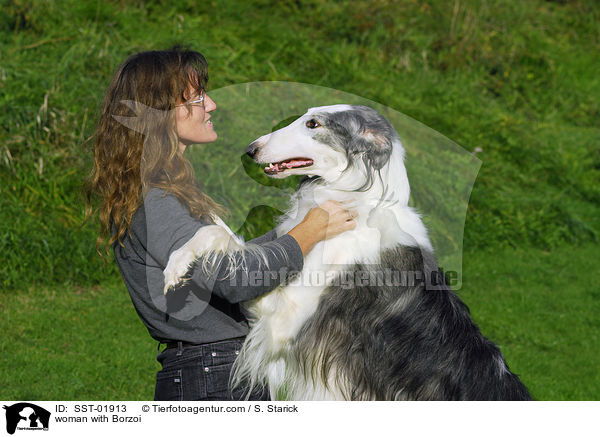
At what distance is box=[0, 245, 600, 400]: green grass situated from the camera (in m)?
4.54

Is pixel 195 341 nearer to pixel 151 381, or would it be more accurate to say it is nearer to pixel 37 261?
pixel 151 381

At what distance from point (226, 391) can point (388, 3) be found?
9.12 metres

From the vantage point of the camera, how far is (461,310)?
2959 mm

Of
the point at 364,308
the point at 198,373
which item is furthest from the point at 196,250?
the point at 364,308

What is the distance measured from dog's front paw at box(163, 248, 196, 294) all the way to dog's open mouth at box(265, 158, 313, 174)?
0.63m

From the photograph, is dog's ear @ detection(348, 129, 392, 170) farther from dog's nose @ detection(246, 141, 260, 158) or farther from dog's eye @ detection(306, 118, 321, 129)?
dog's nose @ detection(246, 141, 260, 158)

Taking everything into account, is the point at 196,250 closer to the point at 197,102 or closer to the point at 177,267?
the point at 177,267

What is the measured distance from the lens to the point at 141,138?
8.47 ft

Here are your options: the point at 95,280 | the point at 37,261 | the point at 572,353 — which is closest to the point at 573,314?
the point at 572,353

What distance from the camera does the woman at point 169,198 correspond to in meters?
2.54

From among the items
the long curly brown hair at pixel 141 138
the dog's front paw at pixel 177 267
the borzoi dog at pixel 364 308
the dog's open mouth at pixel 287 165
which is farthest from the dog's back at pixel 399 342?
the long curly brown hair at pixel 141 138
